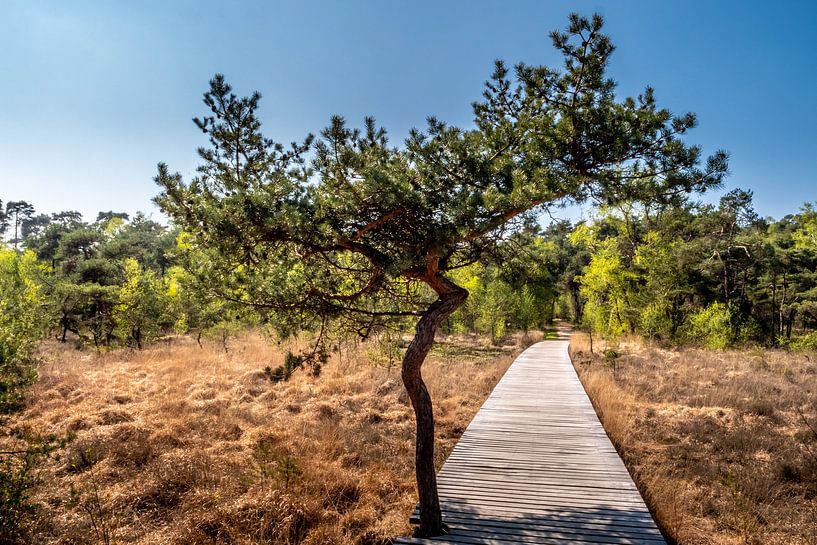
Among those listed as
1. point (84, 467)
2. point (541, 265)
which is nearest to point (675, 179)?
point (541, 265)

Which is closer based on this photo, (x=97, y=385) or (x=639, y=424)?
(x=639, y=424)

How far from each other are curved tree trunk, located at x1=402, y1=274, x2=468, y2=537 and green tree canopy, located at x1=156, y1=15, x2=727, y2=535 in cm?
2

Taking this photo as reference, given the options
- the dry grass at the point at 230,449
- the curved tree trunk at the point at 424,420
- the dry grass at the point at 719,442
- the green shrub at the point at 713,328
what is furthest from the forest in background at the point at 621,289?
the curved tree trunk at the point at 424,420

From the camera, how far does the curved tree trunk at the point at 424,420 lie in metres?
4.76

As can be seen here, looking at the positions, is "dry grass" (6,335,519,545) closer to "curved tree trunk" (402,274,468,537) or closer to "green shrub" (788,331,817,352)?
"curved tree trunk" (402,274,468,537)

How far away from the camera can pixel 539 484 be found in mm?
5844

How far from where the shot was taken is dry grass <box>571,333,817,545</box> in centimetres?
559

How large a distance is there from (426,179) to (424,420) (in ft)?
9.45

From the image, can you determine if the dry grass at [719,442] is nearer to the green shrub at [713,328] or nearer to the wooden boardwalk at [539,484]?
the wooden boardwalk at [539,484]

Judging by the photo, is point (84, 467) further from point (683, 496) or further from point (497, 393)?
point (683, 496)

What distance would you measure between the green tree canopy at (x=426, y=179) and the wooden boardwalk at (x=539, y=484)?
2.47 feet

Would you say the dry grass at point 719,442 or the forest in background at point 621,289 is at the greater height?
the forest in background at point 621,289

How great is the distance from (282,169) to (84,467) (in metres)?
7.09

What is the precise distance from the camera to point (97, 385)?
12.1 meters
